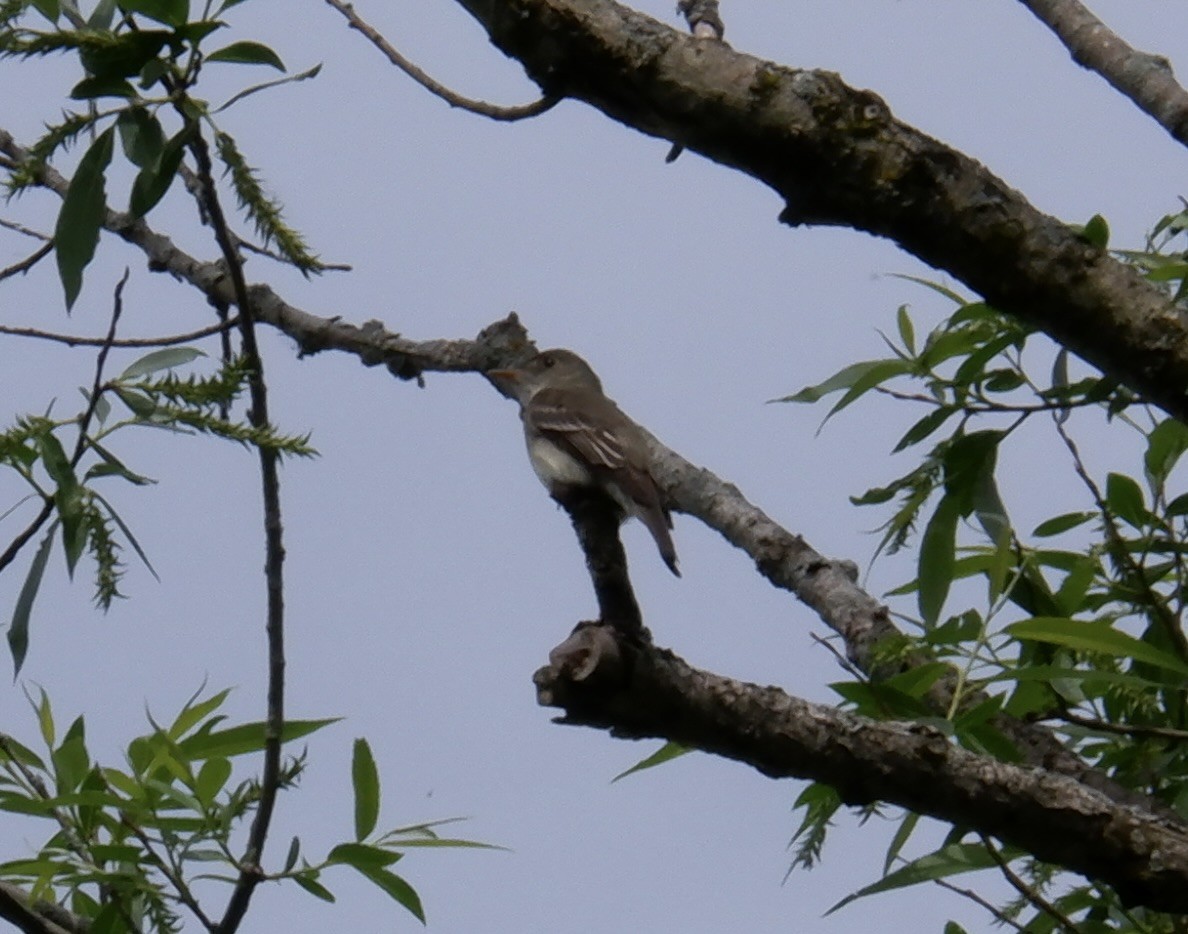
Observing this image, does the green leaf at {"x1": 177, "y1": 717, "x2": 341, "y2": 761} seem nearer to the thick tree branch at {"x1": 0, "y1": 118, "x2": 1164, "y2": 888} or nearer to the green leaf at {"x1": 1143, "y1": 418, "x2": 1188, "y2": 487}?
the thick tree branch at {"x1": 0, "y1": 118, "x2": 1164, "y2": 888}

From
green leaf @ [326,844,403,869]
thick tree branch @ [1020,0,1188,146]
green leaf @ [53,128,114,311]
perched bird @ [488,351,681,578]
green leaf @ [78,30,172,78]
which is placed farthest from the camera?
perched bird @ [488,351,681,578]

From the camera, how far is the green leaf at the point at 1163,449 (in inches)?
149

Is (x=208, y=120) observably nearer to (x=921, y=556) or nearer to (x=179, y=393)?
(x=179, y=393)

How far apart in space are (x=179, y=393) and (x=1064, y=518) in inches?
84.3

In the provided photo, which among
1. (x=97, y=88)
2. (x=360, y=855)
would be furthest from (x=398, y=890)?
(x=97, y=88)

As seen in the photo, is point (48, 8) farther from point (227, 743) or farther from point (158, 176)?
point (227, 743)

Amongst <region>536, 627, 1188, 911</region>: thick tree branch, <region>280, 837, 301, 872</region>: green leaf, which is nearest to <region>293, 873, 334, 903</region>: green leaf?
<region>280, 837, 301, 872</region>: green leaf

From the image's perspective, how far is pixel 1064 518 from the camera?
13.1ft

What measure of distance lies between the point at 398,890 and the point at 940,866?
3.38ft

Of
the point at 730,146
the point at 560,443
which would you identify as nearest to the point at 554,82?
the point at 730,146

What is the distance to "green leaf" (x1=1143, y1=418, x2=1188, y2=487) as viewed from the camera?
378 cm

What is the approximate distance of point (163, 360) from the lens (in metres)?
3.38

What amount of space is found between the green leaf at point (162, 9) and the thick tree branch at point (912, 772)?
1181 millimetres

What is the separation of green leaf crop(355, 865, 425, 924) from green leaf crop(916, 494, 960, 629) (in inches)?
45.9
